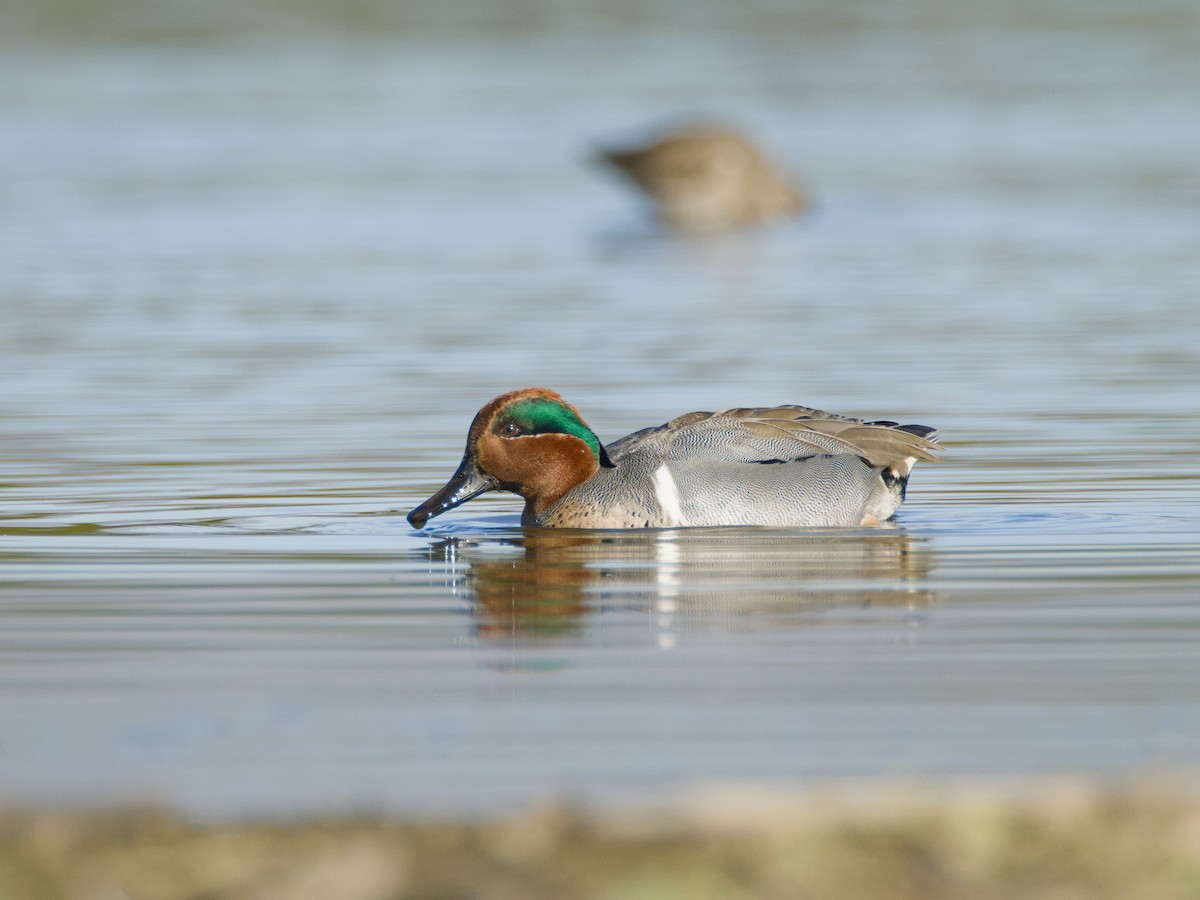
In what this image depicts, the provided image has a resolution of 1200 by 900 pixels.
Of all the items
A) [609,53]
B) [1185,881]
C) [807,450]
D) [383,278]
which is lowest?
[1185,881]

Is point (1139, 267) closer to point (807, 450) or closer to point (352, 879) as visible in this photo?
point (807, 450)

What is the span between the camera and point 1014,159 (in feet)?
97.8

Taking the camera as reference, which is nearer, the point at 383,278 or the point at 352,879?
the point at 352,879

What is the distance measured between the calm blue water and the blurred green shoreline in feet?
0.95

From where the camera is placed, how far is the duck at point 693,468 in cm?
964

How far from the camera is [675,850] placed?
185 inches

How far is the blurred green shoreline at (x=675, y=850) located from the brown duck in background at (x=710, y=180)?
21366mm

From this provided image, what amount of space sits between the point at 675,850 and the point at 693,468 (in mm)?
4998

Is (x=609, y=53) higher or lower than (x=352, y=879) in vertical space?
higher

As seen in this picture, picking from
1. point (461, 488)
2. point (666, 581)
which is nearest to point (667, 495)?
point (461, 488)

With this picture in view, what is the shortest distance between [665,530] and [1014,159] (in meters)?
21.1

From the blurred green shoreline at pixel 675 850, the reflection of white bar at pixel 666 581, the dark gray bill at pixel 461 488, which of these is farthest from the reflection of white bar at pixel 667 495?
the blurred green shoreline at pixel 675 850

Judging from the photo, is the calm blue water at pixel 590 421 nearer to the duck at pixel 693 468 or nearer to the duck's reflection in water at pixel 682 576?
the duck's reflection in water at pixel 682 576

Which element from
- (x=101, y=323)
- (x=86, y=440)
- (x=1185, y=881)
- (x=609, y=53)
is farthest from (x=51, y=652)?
(x=609, y=53)
